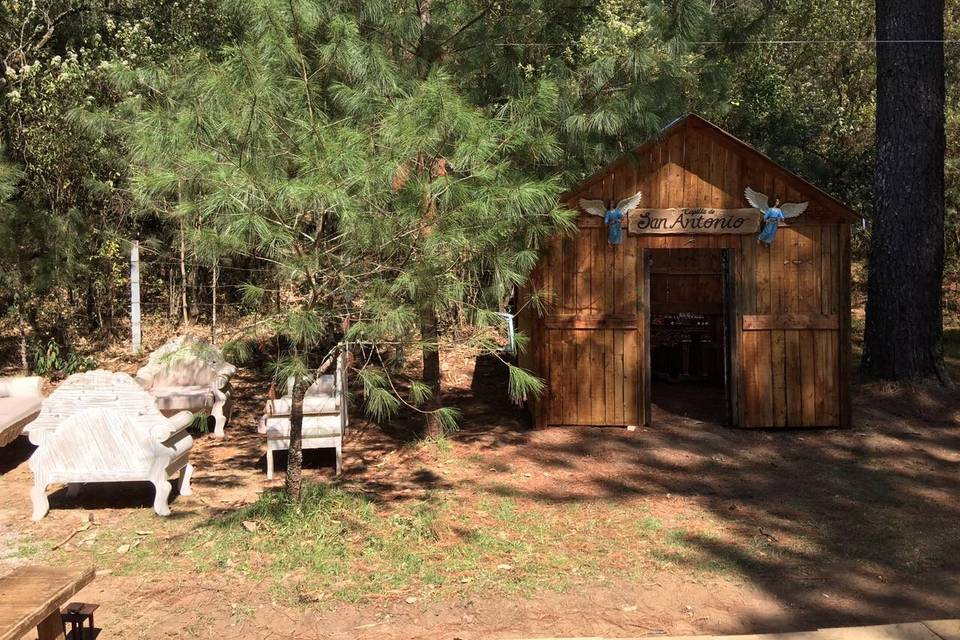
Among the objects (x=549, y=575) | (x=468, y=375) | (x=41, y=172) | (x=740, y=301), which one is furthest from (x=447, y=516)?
(x=41, y=172)

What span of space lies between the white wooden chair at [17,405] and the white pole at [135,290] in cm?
287

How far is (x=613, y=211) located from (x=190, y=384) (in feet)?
16.3

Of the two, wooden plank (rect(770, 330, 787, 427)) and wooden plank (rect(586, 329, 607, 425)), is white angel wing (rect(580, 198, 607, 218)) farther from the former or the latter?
wooden plank (rect(770, 330, 787, 427))

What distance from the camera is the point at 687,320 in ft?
38.4

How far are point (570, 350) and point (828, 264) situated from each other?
265 centimetres

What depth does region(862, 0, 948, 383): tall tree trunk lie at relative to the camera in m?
9.54

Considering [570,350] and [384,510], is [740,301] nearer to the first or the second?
[570,350]

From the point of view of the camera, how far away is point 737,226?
8414 mm

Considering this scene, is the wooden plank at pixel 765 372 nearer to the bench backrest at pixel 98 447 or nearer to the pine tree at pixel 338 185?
the pine tree at pixel 338 185

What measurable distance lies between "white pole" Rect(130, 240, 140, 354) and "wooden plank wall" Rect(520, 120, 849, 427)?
18.5ft

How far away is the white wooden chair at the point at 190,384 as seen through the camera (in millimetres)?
8758

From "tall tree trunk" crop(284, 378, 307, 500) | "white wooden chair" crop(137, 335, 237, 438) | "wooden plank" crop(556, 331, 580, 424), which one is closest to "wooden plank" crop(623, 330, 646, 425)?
"wooden plank" crop(556, 331, 580, 424)

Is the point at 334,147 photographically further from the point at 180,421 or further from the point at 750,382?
the point at 750,382

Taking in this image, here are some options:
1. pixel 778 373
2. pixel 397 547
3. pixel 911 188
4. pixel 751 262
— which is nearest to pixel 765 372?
pixel 778 373
